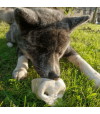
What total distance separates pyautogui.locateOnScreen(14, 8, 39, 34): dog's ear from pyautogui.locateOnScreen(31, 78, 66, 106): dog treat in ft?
3.29

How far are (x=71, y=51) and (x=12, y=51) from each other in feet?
6.49

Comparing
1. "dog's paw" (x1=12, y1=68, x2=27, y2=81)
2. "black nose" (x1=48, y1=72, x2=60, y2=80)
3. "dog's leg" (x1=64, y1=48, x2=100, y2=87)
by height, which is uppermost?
"black nose" (x1=48, y1=72, x2=60, y2=80)

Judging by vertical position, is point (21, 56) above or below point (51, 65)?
below

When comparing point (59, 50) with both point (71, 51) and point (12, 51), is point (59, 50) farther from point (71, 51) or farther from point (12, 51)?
point (12, 51)

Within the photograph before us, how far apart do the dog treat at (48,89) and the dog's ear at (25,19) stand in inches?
39.4

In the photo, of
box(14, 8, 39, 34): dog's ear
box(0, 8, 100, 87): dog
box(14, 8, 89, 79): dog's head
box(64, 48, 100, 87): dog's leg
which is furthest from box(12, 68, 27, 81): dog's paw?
box(64, 48, 100, 87): dog's leg

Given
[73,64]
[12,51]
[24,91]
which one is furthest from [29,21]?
[12,51]

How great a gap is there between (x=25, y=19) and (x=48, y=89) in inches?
47.2

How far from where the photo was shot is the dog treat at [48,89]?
1591 mm

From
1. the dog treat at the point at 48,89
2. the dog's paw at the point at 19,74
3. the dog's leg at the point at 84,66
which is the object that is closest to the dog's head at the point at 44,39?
the dog treat at the point at 48,89

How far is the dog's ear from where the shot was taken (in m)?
1.59

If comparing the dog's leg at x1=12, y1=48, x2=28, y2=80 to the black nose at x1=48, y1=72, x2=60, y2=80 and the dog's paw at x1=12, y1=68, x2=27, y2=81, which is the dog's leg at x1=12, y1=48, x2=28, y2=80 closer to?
the dog's paw at x1=12, y1=68, x2=27, y2=81

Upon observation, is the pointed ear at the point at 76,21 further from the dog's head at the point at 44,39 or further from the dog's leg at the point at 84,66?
the dog's leg at the point at 84,66

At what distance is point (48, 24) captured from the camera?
203 cm
